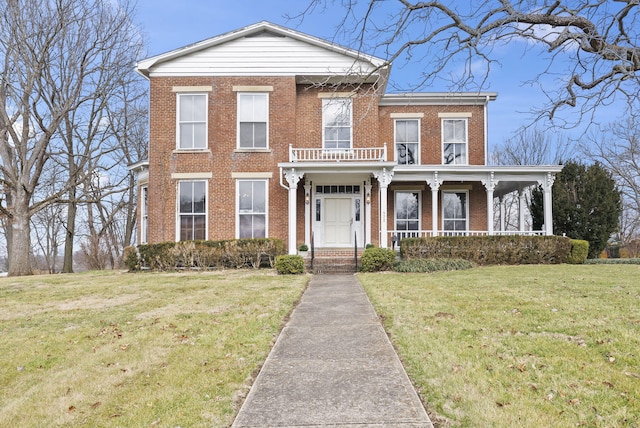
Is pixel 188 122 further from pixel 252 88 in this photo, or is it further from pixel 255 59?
pixel 255 59

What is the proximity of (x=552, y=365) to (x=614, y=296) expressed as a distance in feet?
A: 15.6

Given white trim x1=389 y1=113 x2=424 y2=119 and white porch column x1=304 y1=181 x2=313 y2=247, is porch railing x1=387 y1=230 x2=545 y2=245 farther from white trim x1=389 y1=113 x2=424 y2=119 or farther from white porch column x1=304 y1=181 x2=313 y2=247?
white trim x1=389 y1=113 x2=424 y2=119

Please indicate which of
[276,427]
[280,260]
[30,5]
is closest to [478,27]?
[276,427]

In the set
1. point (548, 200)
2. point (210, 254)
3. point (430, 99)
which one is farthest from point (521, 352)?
point (430, 99)

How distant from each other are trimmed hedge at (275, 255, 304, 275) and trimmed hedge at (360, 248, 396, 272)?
2.07 meters

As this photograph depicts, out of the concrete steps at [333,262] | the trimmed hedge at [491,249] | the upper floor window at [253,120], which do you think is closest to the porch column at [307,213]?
the concrete steps at [333,262]

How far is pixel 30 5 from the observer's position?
19578 millimetres

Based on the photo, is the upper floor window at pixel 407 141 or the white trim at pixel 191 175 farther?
the upper floor window at pixel 407 141

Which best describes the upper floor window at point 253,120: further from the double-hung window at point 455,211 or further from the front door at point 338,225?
the double-hung window at point 455,211

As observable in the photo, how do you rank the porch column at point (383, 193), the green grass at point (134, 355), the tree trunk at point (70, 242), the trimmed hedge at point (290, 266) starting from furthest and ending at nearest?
1. the tree trunk at point (70, 242)
2. the porch column at point (383, 193)
3. the trimmed hedge at point (290, 266)
4. the green grass at point (134, 355)

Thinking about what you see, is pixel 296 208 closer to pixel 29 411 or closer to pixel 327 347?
pixel 327 347

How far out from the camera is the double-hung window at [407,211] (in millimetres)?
18734

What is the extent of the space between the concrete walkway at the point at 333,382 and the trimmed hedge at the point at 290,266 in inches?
273

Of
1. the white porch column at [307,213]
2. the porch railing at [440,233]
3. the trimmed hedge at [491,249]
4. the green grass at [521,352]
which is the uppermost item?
the white porch column at [307,213]
